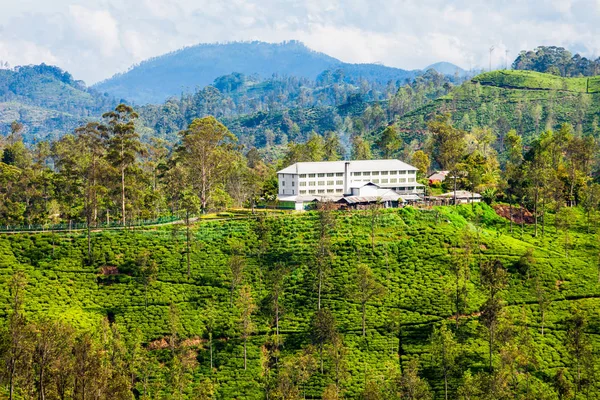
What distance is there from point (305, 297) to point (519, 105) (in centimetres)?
12445

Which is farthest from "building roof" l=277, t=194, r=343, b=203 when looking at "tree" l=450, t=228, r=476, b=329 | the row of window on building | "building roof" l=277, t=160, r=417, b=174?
"tree" l=450, t=228, r=476, b=329

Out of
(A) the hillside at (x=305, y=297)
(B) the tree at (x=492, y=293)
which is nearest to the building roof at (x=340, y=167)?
(A) the hillside at (x=305, y=297)

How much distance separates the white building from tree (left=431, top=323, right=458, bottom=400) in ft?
127

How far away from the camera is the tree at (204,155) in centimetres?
10062

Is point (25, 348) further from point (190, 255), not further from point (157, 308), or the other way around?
point (190, 255)

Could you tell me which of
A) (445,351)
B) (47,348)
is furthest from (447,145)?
(47,348)

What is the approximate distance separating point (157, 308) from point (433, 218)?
38248 mm

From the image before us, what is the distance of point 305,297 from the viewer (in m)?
73.8

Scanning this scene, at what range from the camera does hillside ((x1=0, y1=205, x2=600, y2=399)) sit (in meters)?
62.0

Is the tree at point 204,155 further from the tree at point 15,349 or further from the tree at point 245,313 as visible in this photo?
the tree at point 15,349

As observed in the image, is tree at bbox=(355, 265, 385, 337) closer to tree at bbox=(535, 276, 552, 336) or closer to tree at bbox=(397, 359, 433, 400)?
tree at bbox=(397, 359, 433, 400)

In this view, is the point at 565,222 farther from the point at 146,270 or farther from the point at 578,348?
the point at 146,270

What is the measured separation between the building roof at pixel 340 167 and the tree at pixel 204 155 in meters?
10.1

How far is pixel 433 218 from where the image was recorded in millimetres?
88625
